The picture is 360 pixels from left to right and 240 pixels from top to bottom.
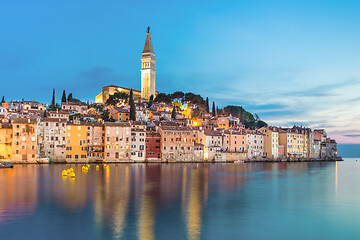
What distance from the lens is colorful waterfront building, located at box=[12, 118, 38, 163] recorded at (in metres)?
55.2

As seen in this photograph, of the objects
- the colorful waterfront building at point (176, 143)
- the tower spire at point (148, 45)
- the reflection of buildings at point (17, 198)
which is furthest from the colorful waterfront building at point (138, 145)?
the tower spire at point (148, 45)

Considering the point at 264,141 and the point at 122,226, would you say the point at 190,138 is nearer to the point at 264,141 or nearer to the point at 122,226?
the point at 264,141

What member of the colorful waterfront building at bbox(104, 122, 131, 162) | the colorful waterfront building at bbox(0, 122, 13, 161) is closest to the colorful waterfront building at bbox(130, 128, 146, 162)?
the colorful waterfront building at bbox(104, 122, 131, 162)

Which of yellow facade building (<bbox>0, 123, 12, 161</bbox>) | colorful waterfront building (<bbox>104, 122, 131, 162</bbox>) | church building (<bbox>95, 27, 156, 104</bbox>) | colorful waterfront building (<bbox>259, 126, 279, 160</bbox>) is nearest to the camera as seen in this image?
yellow facade building (<bbox>0, 123, 12, 161</bbox>)

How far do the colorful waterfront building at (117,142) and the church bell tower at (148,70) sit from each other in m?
61.5

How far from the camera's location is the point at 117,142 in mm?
62250

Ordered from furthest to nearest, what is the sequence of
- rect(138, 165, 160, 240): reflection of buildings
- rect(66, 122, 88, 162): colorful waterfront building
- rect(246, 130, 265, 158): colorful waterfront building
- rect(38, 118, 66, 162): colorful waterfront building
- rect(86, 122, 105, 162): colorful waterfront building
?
rect(246, 130, 265, 158): colorful waterfront building
rect(86, 122, 105, 162): colorful waterfront building
rect(66, 122, 88, 162): colorful waterfront building
rect(38, 118, 66, 162): colorful waterfront building
rect(138, 165, 160, 240): reflection of buildings

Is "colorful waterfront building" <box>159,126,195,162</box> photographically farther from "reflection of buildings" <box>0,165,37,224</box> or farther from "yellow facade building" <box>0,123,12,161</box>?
"reflection of buildings" <box>0,165,37,224</box>

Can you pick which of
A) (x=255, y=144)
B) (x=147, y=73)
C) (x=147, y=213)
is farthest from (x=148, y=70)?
(x=147, y=213)

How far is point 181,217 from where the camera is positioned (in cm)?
1730

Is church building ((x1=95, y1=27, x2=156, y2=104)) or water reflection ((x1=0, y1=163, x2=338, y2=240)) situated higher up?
church building ((x1=95, y1=27, x2=156, y2=104))

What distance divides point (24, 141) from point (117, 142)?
1513 cm

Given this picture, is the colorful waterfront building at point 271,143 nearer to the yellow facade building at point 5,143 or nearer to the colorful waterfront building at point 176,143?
the colorful waterfront building at point 176,143

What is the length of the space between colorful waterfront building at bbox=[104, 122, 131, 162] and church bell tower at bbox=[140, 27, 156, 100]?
2421 inches
